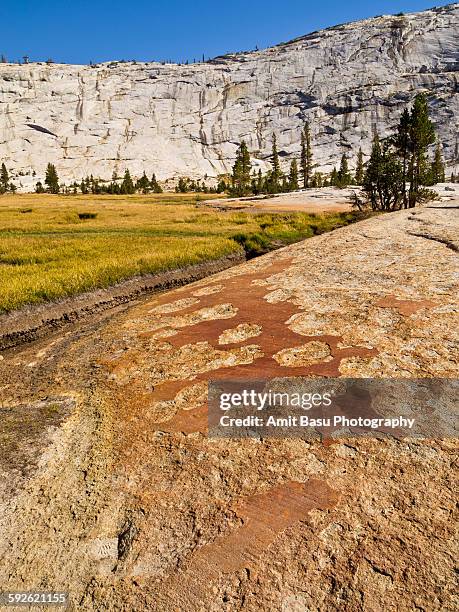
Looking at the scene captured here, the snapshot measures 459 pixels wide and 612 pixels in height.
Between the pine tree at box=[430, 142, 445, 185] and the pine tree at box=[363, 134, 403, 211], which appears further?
the pine tree at box=[430, 142, 445, 185]

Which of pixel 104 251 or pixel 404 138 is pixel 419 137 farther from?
pixel 104 251

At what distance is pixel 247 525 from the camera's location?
3855mm

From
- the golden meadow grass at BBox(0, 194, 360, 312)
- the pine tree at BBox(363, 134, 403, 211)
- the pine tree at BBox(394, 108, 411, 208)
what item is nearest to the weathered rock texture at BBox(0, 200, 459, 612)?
the golden meadow grass at BBox(0, 194, 360, 312)

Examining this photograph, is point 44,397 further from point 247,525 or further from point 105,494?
point 247,525

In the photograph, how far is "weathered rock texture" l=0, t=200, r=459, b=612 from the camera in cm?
334

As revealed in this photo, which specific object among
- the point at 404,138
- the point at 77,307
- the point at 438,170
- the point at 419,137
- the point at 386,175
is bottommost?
the point at 77,307

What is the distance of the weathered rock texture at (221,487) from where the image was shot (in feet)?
10.9

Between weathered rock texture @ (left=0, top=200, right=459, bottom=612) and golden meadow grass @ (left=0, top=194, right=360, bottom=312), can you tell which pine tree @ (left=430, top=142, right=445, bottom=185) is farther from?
weathered rock texture @ (left=0, top=200, right=459, bottom=612)

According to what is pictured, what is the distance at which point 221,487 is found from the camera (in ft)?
14.4

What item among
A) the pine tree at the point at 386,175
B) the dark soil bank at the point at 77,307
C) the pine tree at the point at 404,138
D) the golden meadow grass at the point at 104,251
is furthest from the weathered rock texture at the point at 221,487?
the pine tree at the point at 404,138

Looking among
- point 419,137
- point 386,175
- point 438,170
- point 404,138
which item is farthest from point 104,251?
point 438,170

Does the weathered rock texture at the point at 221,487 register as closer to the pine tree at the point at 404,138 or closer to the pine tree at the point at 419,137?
the pine tree at the point at 419,137

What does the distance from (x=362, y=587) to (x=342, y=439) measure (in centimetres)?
182

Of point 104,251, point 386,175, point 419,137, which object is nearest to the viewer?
point 104,251
